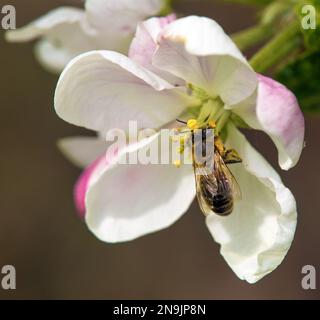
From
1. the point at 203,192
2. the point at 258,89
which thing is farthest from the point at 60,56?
the point at 258,89

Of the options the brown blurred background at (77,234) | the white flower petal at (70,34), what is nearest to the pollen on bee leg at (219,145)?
the white flower petal at (70,34)

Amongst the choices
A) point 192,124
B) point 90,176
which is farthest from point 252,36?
point 90,176

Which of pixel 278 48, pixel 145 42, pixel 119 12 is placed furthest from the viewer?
pixel 119 12

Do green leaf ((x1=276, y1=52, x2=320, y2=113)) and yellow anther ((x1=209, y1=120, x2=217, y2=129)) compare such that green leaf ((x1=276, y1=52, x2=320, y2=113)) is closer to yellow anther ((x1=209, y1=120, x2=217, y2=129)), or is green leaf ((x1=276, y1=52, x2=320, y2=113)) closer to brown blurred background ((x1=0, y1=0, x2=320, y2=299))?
yellow anther ((x1=209, y1=120, x2=217, y2=129))

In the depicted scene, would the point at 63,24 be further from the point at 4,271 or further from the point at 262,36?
the point at 4,271

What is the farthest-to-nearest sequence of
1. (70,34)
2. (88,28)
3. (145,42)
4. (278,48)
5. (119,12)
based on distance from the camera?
(70,34), (88,28), (119,12), (278,48), (145,42)

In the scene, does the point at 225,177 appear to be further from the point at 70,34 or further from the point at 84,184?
the point at 70,34

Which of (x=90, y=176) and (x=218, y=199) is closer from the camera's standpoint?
(x=218, y=199)

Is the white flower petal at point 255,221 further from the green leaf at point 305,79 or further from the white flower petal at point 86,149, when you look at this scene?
the white flower petal at point 86,149
